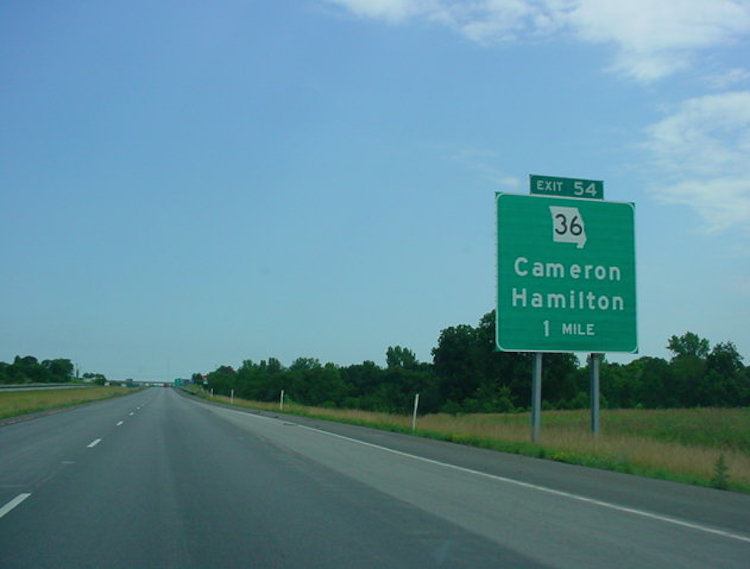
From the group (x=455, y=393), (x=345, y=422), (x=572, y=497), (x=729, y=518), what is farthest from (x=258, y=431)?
(x=455, y=393)

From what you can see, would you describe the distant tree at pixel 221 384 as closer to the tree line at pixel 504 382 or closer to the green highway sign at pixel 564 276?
the tree line at pixel 504 382

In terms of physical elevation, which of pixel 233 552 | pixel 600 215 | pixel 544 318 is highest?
pixel 600 215

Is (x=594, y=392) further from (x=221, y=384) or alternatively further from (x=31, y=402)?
(x=221, y=384)

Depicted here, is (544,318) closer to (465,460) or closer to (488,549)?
(465,460)

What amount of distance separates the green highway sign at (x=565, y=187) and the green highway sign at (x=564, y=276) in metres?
0.26

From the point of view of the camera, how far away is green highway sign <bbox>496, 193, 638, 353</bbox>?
24.0 meters

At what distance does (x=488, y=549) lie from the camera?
8.14m

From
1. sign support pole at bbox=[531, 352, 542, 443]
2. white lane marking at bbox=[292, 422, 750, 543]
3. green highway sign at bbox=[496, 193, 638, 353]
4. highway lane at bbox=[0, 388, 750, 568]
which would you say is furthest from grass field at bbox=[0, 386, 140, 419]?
white lane marking at bbox=[292, 422, 750, 543]

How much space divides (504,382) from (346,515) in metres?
88.2

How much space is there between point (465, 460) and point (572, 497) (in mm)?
6178

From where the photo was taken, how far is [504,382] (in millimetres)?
96312

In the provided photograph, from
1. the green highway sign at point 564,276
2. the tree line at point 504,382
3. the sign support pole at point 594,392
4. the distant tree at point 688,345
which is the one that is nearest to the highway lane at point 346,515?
the green highway sign at point 564,276

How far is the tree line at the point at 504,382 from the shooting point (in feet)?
307

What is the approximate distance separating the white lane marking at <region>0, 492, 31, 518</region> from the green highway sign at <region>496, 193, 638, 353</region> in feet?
49.3
